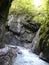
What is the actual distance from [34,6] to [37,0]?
1114 millimetres

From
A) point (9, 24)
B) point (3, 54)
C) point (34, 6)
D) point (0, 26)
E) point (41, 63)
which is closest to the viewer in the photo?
point (3, 54)

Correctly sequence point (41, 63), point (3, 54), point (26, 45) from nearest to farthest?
point (3, 54)
point (41, 63)
point (26, 45)

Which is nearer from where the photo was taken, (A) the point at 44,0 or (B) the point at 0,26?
(B) the point at 0,26

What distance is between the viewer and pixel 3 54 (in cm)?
746

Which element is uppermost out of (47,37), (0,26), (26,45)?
(0,26)

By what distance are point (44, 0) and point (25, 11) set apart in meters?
2.93

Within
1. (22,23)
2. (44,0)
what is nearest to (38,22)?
(22,23)

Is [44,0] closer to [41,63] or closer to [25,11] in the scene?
[25,11]

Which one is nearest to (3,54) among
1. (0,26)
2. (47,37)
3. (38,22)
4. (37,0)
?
(0,26)

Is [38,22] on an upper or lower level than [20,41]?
upper

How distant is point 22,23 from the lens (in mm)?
20828

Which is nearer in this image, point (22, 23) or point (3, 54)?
point (3, 54)

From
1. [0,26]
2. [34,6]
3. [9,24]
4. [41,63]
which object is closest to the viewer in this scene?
[0,26]

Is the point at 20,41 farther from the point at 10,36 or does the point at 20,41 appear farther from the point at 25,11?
the point at 25,11
